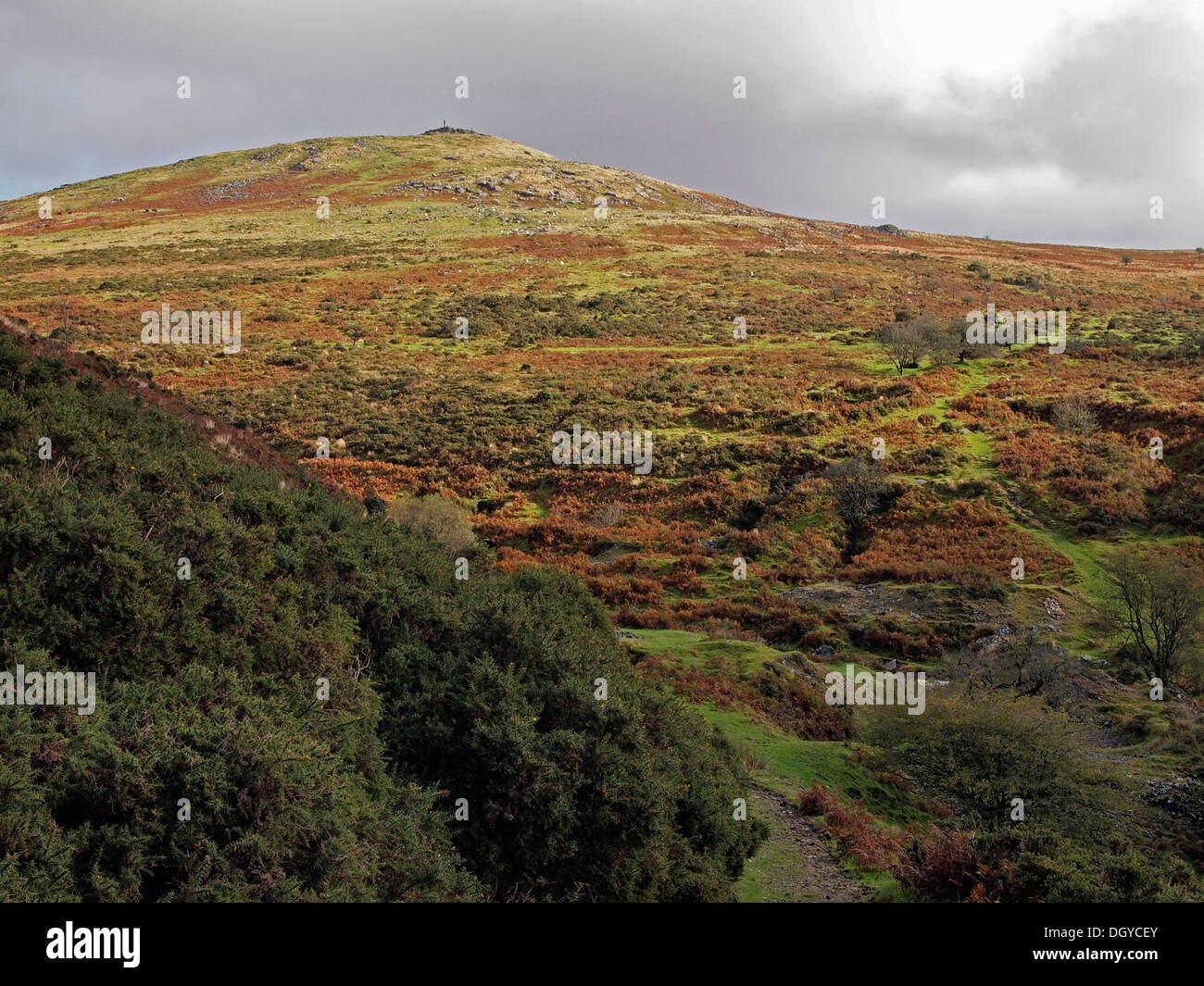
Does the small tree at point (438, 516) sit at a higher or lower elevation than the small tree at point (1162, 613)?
higher

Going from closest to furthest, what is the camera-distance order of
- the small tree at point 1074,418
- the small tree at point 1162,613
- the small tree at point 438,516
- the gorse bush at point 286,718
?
the gorse bush at point 286,718 → the small tree at point 1162,613 → the small tree at point 438,516 → the small tree at point 1074,418

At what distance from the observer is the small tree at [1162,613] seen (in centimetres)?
1758

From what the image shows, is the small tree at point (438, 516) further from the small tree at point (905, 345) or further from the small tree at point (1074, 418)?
the small tree at point (905, 345)

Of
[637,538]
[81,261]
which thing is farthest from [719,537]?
[81,261]

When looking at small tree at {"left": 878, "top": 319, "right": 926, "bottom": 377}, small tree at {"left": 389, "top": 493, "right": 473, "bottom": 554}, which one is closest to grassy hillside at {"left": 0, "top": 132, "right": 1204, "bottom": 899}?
small tree at {"left": 878, "top": 319, "right": 926, "bottom": 377}

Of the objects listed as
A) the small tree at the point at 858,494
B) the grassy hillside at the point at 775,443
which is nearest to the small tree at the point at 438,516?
the grassy hillside at the point at 775,443

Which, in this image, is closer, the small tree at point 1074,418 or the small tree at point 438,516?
the small tree at point 438,516

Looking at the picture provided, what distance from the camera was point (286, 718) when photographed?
6.76 m

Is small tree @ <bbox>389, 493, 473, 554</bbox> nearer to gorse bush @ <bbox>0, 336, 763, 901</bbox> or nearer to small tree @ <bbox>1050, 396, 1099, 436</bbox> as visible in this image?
gorse bush @ <bbox>0, 336, 763, 901</bbox>

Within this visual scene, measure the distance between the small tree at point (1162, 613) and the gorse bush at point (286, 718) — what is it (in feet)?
41.9

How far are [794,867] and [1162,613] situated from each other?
1313 centimetres

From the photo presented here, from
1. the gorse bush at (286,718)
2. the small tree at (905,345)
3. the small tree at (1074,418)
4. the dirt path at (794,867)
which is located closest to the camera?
the gorse bush at (286,718)

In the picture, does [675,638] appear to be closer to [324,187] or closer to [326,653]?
[326,653]

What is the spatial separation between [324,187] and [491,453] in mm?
84014
